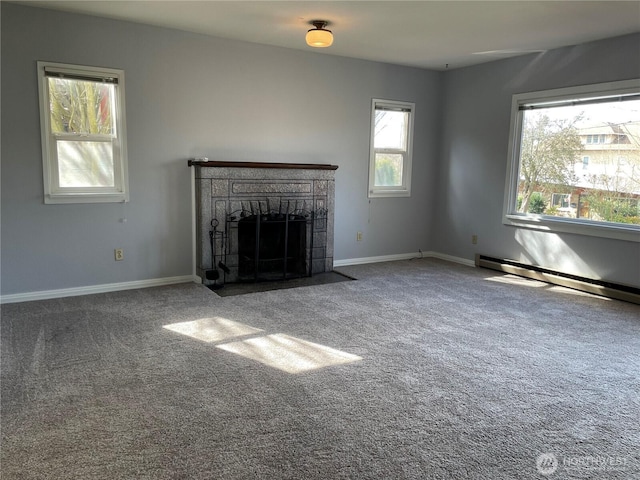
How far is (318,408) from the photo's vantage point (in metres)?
2.35

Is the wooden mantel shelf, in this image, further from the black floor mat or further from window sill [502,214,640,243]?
window sill [502,214,640,243]

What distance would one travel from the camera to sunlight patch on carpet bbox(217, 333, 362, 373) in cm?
287

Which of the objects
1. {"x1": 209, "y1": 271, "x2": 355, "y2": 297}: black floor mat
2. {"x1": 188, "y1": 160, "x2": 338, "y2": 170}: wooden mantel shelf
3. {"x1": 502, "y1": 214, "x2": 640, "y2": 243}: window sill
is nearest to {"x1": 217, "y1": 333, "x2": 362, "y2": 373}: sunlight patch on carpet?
{"x1": 209, "y1": 271, "x2": 355, "y2": 297}: black floor mat

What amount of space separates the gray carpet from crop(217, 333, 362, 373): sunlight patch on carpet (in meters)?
0.01

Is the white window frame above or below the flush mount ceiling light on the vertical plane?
below

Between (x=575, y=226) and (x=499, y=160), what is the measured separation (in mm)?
1235

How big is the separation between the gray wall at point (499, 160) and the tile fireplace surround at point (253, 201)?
1.87 metres

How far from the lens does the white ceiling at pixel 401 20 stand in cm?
361

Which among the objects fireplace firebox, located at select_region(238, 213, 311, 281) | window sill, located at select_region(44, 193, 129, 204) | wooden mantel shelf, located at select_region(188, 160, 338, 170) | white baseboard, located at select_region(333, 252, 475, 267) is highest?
wooden mantel shelf, located at select_region(188, 160, 338, 170)

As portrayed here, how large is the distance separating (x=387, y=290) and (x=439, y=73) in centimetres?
333

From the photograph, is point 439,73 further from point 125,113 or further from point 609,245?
point 125,113

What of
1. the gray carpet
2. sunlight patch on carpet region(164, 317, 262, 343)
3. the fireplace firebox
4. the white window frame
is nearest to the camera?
the gray carpet

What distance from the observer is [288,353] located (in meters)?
3.03

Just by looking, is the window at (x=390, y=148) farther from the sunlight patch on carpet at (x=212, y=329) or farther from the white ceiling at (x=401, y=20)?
the sunlight patch on carpet at (x=212, y=329)
